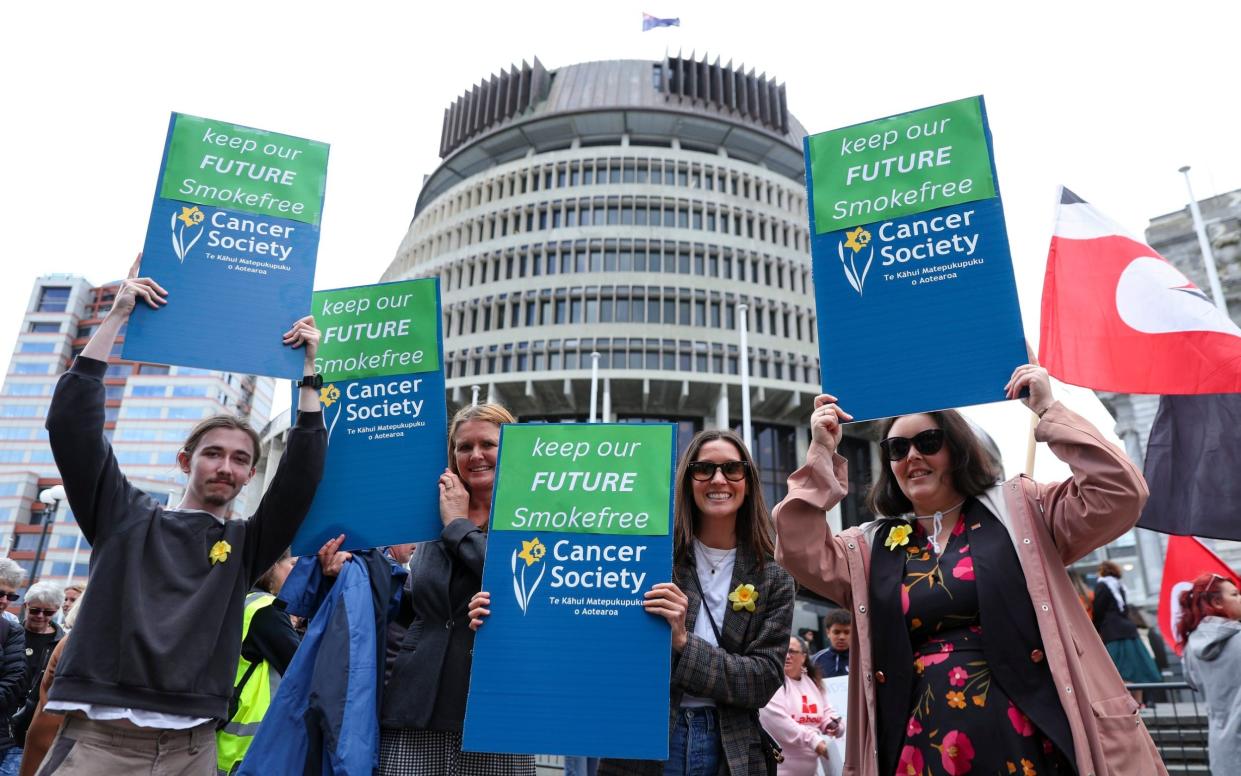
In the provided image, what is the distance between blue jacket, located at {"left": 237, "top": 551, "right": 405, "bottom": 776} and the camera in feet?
10.3

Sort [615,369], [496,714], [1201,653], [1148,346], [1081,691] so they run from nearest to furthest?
1. [1081,691]
2. [496,714]
3. [1148,346]
4. [1201,653]
5. [615,369]

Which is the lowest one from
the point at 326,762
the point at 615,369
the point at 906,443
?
Answer: the point at 326,762

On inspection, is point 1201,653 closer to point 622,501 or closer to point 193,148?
point 622,501

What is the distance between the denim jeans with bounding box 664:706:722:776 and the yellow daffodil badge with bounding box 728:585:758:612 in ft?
1.45

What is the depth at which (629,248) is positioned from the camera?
156 feet

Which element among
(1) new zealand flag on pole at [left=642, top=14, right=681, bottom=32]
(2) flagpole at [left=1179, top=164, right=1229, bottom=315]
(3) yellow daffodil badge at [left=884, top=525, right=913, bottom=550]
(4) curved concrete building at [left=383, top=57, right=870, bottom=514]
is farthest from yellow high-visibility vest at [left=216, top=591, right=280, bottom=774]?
(1) new zealand flag on pole at [left=642, top=14, right=681, bottom=32]

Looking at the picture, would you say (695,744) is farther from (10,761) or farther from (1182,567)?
(10,761)

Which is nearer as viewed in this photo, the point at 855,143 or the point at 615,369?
the point at 855,143

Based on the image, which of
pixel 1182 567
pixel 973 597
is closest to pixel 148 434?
pixel 1182 567

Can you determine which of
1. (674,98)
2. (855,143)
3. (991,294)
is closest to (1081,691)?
(991,294)

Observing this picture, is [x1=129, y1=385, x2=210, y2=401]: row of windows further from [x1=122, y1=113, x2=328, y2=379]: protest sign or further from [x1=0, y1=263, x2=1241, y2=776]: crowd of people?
[x1=0, y1=263, x2=1241, y2=776]: crowd of people

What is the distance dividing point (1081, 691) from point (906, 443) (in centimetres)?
112

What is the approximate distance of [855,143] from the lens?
3.83 meters

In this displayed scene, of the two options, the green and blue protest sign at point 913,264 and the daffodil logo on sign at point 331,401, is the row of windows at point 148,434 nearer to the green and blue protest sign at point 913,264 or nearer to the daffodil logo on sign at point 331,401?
the daffodil logo on sign at point 331,401
